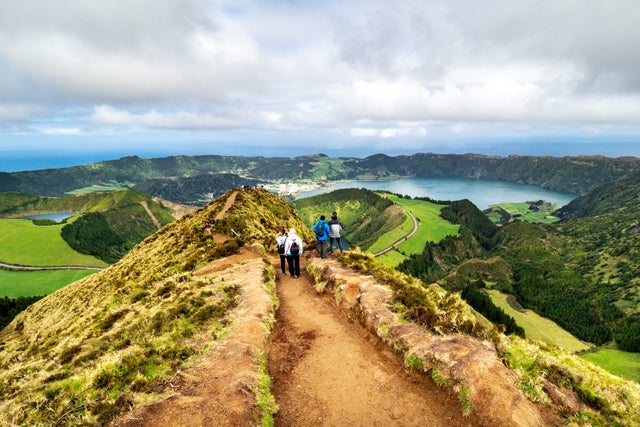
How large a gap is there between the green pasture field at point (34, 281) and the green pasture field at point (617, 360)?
224 m

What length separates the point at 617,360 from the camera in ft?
426

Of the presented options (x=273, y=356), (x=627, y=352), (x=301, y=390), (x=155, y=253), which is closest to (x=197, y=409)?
(x=301, y=390)

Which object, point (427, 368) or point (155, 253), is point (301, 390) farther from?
Answer: point (155, 253)

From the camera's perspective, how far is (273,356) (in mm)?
17297

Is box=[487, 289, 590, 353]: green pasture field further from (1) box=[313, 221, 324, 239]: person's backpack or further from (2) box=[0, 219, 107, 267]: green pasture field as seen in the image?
(2) box=[0, 219, 107, 267]: green pasture field

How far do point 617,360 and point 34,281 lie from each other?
258m

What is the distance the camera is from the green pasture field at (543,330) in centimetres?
15312

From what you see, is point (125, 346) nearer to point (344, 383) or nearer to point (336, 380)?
point (336, 380)

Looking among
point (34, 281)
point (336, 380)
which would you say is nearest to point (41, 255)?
point (34, 281)

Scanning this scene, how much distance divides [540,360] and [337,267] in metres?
16.8

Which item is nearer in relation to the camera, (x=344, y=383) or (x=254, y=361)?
(x=344, y=383)

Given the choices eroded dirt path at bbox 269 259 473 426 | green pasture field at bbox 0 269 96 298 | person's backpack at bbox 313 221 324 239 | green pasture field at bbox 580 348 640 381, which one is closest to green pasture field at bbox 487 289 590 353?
green pasture field at bbox 580 348 640 381

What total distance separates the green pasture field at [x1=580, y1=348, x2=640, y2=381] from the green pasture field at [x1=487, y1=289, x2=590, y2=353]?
11.5 metres

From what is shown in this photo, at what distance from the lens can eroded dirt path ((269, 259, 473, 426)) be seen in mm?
12953
